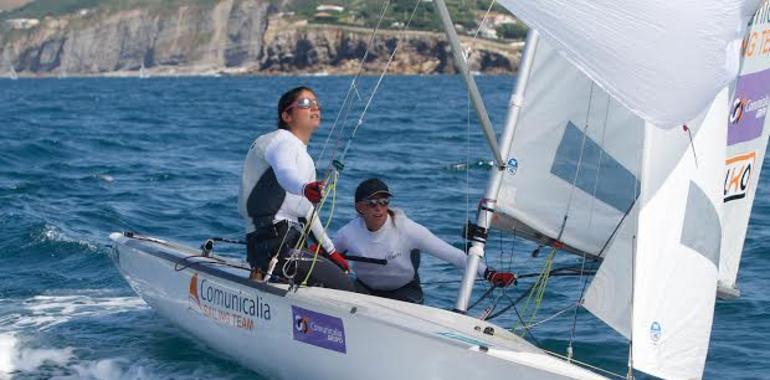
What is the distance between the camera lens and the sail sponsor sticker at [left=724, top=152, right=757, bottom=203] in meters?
6.43

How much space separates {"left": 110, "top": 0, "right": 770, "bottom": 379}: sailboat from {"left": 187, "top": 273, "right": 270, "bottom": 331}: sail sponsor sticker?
0.01 m

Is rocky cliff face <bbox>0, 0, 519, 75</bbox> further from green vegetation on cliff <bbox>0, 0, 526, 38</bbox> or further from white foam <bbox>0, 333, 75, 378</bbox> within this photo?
white foam <bbox>0, 333, 75, 378</bbox>

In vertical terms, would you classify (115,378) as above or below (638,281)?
below

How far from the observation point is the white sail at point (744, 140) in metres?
6.25

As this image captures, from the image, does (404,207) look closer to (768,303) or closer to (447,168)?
(447,168)

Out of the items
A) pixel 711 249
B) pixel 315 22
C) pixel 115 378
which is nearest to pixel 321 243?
pixel 115 378

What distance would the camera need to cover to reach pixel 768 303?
27.0ft

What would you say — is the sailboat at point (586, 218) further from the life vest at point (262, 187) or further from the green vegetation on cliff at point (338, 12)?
the green vegetation on cliff at point (338, 12)

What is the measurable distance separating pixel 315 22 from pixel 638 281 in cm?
10155

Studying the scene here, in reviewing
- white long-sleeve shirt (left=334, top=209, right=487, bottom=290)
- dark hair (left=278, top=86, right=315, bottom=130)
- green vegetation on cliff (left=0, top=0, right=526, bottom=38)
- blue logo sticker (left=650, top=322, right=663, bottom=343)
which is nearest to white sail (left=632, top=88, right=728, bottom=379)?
blue logo sticker (left=650, top=322, right=663, bottom=343)

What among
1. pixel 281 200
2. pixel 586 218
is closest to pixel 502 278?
pixel 586 218

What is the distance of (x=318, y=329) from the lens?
5.76 meters

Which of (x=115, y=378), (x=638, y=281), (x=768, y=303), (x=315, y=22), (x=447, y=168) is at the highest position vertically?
(x=315, y=22)

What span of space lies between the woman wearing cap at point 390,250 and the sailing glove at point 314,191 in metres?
0.73
